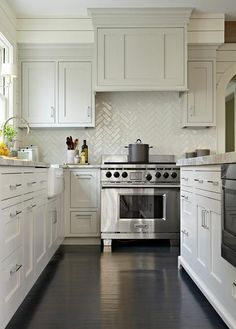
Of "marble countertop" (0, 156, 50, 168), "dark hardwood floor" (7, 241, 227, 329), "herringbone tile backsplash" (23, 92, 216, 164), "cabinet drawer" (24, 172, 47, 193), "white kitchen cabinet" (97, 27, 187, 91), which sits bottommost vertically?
"dark hardwood floor" (7, 241, 227, 329)

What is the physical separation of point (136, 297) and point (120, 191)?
182cm

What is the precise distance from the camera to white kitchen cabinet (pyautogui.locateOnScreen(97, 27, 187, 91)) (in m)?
4.49

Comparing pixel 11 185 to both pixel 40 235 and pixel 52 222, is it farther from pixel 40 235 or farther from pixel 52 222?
pixel 52 222

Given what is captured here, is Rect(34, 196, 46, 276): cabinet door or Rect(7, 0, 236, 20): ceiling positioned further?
Rect(7, 0, 236, 20): ceiling

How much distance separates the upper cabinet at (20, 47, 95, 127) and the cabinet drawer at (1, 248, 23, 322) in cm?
257

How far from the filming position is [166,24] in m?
4.50

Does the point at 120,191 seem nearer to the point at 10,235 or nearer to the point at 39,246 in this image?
the point at 39,246

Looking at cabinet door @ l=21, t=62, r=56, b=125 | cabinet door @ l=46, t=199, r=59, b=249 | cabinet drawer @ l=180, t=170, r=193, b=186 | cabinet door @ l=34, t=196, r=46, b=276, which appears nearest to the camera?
cabinet door @ l=34, t=196, r=46, b=276

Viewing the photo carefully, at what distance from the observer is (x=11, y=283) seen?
2.10 m

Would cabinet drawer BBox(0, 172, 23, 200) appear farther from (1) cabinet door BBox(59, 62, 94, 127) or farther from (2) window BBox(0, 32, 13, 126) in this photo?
(1) cabinet door BBox(59, 62, 94, 127)

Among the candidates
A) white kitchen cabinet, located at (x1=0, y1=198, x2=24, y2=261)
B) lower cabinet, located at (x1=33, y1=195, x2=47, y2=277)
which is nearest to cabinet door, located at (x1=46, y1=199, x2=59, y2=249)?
lower cabinet, located at (x1=33, y1=195, x2=47, y2=277)

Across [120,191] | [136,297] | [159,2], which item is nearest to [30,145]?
[120,191]

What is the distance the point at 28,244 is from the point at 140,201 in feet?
6.47

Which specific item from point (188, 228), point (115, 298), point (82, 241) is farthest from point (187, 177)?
point (82, 241)
